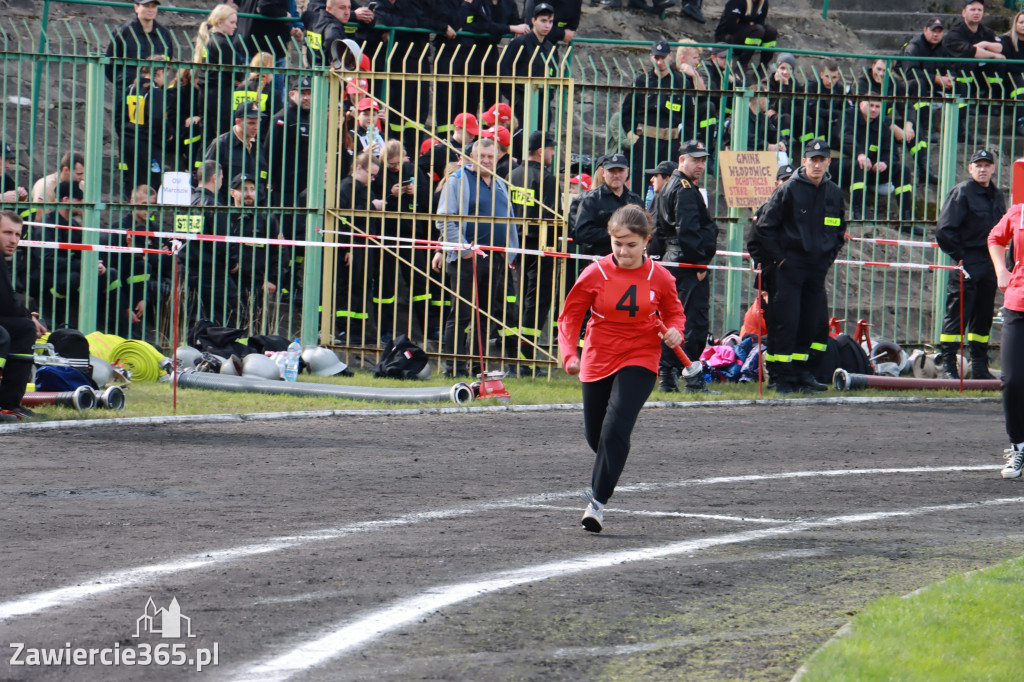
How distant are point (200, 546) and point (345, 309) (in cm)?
916

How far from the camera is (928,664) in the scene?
194 inches

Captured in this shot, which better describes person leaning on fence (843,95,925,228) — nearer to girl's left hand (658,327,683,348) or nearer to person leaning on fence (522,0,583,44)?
person leaning on fence (522,0,583,44)

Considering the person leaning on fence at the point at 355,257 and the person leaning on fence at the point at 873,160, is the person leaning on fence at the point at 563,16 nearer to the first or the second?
the person leaning on fence at the point at 873,160

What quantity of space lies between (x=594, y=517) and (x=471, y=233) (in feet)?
26.5

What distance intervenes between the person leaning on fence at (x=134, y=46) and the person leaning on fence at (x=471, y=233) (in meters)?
3.26

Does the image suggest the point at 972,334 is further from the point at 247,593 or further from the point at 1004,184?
the point at 247,593

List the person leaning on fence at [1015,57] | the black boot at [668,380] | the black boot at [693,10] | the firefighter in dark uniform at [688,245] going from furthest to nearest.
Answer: the black boot at [693,10]
the person leaning on fence at [1015,57]
the black boot at [668,380]
the firefighter in dark uniform at [688,245]

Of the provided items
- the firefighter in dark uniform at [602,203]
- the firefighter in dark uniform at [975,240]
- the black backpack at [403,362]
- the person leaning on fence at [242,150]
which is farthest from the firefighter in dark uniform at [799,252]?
the person leaning on fence at [242,150]

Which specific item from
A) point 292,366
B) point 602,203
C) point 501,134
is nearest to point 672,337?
point 602,203

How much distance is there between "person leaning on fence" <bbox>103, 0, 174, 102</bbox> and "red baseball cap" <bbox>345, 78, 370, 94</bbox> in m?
1.82

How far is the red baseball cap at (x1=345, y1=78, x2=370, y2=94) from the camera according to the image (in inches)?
611

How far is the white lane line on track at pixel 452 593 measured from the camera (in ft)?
16.3

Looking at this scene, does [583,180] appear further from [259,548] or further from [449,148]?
[259,548]

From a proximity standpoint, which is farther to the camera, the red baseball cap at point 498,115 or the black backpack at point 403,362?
the red baseball cap at point 498,115
